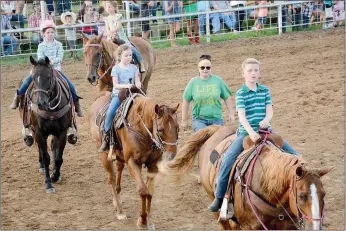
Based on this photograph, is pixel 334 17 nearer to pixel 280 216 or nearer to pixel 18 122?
pixel 18 122

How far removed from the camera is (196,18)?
19781 millimetres

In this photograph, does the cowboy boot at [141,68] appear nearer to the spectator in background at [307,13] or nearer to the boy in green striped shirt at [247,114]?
the boy in green striped shirt at [247,114]

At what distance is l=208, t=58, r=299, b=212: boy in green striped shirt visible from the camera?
6.88 m

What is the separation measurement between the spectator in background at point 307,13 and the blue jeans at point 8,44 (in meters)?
8.09

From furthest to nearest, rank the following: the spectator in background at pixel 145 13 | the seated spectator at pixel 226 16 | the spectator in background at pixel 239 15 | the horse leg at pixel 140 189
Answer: the spectator in background at pixel 239 15, the seated spectator at pixel 226 16, the spectator in background at pixel 145 13, the horse leg at pixel 140 189

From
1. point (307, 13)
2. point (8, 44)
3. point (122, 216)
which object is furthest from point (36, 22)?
point (122, 216)

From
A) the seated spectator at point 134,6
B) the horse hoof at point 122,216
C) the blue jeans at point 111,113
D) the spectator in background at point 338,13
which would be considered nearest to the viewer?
the horse hoof at point 122,216

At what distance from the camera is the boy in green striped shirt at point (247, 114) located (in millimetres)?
6875

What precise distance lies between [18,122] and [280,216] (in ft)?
28.4

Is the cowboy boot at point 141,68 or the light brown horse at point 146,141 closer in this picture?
the light brown horse at point 146,141

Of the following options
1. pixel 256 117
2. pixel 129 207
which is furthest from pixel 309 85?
pixel 256 117

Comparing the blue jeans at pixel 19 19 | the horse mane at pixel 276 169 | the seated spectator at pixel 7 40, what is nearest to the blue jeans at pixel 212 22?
the blue jeans at pixel 19 19

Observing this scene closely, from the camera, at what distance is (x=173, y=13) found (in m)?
19.9

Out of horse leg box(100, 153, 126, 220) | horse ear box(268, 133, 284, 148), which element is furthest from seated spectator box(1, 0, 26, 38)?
horse ear box(268, 133, 284, 148)
